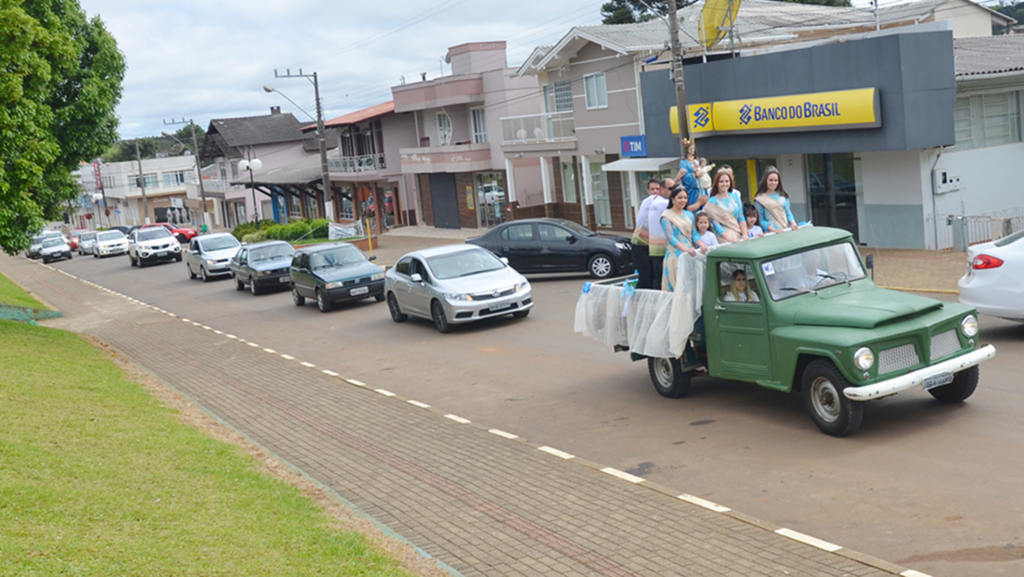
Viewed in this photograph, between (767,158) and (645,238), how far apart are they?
15.3 meters

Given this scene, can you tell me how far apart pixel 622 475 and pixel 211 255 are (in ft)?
91.9

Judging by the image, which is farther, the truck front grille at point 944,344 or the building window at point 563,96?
the building window at point 563,96

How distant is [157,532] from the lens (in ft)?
21.0

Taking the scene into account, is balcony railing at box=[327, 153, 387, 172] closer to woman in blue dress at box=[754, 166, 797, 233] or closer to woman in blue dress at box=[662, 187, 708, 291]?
woman in blue dress at box=[754, 166, 797, 233]

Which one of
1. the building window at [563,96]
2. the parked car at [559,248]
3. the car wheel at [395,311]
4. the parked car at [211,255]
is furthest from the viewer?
the building window at [563,96]

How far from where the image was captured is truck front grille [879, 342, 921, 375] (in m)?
8.44

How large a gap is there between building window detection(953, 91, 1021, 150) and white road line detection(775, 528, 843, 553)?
1765 cm

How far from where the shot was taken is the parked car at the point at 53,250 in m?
52.2

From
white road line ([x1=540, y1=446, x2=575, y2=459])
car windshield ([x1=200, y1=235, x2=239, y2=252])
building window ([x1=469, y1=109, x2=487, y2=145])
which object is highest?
building window ([x1=469, y1=109, x2=487, y2=145])

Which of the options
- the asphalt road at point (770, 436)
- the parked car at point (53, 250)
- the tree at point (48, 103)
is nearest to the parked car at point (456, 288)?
the asphalt road at point (770, 436)

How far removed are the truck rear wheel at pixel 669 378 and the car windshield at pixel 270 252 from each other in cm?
1988

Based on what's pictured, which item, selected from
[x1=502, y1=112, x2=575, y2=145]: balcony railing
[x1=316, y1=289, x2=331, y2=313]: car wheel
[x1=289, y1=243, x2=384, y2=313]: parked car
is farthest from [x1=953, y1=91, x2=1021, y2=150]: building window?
[x1=502, y1=112, x2=575, y2=145]: balcony railing

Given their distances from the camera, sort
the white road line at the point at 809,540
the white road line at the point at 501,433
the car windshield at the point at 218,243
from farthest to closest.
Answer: the car windshield at the point at 218,243
the white road line at the point at 501,433
the white road line at the point at 809,540

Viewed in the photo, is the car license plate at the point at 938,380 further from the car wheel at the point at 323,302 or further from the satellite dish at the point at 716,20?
the satellite dish at the point at 716,20
